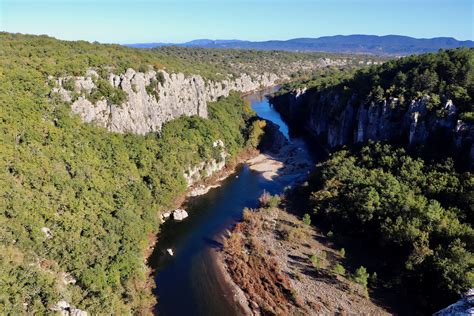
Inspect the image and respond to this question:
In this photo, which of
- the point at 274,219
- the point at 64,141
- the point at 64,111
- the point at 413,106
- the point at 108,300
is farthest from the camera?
the point at 413,106

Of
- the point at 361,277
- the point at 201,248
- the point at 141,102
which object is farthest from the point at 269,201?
the point at 141,102

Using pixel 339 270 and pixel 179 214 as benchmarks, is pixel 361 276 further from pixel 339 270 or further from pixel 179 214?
pixel 179 214

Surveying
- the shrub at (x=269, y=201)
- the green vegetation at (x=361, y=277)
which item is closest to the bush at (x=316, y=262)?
the green vegetation at (x=361, y=277)

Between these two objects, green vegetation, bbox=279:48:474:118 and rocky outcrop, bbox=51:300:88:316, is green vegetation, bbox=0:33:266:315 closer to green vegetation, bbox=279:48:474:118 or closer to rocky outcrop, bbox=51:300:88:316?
rocky outcrop, bbox=51:300:88:316

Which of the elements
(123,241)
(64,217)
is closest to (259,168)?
(123,241)

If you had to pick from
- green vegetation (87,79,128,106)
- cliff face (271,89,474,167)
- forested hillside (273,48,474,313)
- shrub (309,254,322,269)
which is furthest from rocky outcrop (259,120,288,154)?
shrub (309,254,322,269)

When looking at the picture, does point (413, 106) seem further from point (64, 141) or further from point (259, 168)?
point (64, 141)

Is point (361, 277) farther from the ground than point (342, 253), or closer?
farther from the ground
